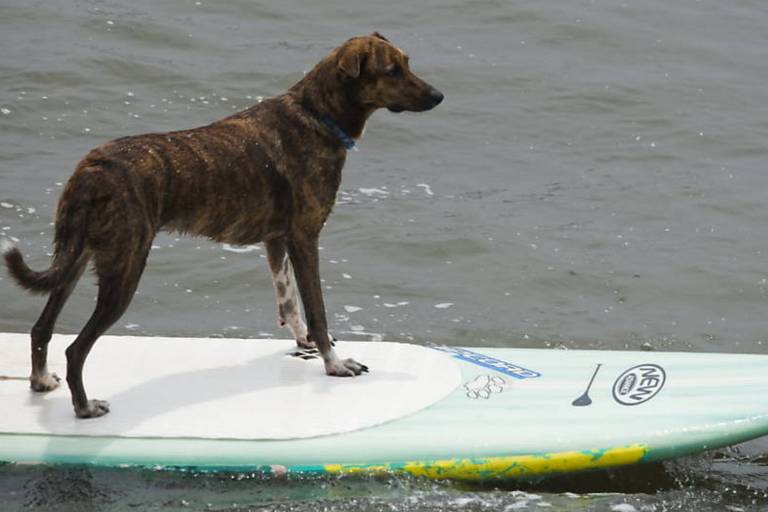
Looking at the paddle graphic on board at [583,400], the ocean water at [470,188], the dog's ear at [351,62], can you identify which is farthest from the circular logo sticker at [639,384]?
the dog's ear at [351,62]

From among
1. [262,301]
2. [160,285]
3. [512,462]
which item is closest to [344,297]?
[262,301]

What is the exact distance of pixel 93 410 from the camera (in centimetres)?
546

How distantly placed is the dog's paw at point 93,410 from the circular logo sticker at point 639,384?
2.28m

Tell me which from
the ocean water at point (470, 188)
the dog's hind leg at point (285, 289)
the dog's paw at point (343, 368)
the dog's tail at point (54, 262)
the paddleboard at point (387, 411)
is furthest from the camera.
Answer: the dog's hind leg at point (285, 289)

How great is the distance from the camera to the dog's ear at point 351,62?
5527 millimetres

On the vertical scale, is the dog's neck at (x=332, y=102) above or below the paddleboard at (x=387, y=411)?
above

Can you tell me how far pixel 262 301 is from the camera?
8586mm

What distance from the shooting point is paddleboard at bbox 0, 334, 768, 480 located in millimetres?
5355

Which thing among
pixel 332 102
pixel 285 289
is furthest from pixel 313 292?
pixel 332 102

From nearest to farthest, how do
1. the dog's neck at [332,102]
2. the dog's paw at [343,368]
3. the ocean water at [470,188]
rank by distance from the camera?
the dog's neck at [332,102]
the ocean water at [470,188]
the dog's paw at [343,368]

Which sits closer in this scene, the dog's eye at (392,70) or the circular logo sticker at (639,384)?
the dog's eye at (392,70)

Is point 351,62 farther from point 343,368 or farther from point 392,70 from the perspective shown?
point 343,368

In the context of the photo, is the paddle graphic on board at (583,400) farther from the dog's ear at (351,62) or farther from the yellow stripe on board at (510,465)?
the dog's ear at (351,62)

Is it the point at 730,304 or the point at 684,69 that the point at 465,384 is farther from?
the point at 684,69
